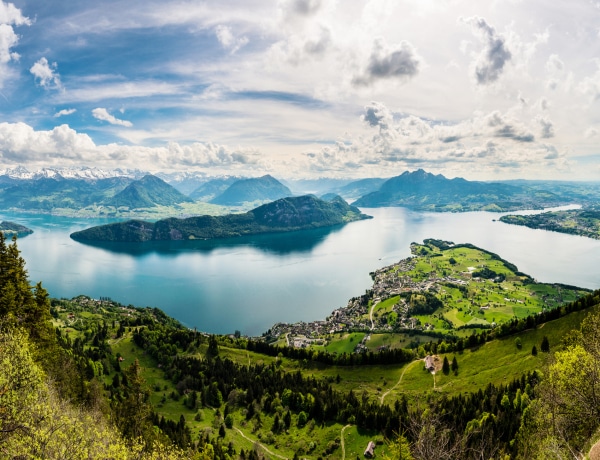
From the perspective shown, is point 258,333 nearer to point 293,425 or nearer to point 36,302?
point 293,425

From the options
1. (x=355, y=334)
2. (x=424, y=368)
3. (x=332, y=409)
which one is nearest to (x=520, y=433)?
(x=332, y=409)

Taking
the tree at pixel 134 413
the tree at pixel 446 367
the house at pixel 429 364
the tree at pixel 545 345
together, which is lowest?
the house at pixel 429 364

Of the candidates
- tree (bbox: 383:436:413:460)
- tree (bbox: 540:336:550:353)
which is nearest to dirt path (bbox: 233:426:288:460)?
→ tree (bbox: 383:436:413:460)

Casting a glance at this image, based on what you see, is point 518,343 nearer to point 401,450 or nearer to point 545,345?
point 545,345

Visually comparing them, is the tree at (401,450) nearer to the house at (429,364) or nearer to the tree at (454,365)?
the tree at (454,365)

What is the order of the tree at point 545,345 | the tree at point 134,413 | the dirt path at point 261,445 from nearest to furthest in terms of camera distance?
the tree at point 134,413 → the dirt path at point 261,445 → the tree at point 545,345

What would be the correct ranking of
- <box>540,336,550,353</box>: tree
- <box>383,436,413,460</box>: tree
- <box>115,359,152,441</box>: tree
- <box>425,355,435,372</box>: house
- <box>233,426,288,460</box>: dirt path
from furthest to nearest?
<box>425,355,435,372</box>: house, <box>540,336,550,353</box>: tree, <box>233,426,288,460</box>: dirt path, <box>115,359,152,441</box>: tree, <box>383,436,413,460</box>: tree

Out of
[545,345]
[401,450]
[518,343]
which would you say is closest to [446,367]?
[518,343]

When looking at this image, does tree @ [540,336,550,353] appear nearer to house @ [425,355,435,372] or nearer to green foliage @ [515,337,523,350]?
green foliage @ [515,337,523,350]

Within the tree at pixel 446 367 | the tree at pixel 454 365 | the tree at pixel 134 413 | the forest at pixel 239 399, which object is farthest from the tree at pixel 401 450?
the tree at pixel 454 365
